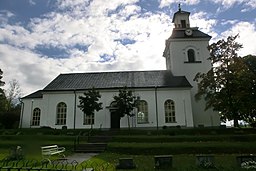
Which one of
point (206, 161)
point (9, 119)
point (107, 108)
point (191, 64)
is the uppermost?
point (191, 64)

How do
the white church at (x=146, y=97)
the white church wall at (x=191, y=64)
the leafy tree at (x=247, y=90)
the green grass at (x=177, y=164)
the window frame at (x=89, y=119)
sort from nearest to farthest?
the green grass at (x=177, y=164), the leafy tree at (x=247, y=90), the white church at (x=146, y=97), the window frame at (x=89, y=119), the white church wall at (x=191, y=64)

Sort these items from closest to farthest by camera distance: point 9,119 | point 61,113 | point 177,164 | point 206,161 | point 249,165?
1. point 249,165
2. point 206,161
3. point 177,164
4. point 61,113
5. point 9,119

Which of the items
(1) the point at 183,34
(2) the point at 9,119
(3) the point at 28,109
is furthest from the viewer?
(2) the point at 9,119

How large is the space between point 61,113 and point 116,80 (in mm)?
9202

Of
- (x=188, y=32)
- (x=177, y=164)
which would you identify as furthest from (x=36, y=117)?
(x=177, y=164)

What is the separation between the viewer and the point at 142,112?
30.8m

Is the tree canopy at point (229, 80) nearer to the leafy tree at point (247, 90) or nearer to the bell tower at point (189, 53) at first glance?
the leafy tree at point (247, 90)

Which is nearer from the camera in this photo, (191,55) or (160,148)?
(160,148)

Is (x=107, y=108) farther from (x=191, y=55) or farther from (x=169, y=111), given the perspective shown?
(x=191, y=55)

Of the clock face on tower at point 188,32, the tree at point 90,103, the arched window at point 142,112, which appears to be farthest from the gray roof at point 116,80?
the clock face on tower at point 188,32

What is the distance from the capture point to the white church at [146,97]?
3042 centimetres

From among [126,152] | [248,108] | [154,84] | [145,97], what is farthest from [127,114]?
[248,108]

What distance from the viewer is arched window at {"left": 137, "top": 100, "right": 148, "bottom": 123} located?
3053cm

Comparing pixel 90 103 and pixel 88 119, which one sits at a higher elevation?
pixel 90 103
